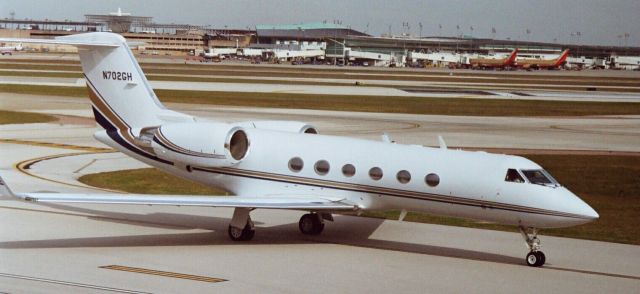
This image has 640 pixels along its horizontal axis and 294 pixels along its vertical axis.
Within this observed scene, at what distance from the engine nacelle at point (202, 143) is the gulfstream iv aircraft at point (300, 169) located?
3cm

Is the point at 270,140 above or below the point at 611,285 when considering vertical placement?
above

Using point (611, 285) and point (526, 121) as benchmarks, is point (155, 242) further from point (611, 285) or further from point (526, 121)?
point (526, 121)

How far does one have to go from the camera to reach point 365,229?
26.3 meters

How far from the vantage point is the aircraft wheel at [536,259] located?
70.6 feet

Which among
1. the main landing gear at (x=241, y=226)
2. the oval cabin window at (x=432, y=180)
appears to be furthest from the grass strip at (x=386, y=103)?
the oval cabin window at (x=432, y=180)

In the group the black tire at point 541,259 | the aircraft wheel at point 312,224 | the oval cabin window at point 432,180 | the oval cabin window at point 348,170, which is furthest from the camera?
the aircraft wheel at point 312,224

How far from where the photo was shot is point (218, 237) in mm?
24500

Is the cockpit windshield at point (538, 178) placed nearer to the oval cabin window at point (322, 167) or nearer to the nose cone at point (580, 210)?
the nose cone at point (580, 210)

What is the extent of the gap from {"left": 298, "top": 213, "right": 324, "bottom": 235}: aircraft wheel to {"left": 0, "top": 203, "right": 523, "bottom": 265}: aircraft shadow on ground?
205 millimetres

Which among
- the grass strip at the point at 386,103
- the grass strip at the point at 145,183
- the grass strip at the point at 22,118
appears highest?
the grass strip at the point at 145,183

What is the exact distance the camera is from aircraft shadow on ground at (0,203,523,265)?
22.9m

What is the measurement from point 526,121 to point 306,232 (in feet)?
A: 147

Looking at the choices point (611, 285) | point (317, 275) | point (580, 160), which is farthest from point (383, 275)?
point (580, 160)

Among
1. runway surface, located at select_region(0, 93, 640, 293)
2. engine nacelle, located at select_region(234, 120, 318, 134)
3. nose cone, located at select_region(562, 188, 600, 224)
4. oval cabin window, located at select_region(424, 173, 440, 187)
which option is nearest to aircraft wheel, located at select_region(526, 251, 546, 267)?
runway surface, located at select_region(0, 93, 640, 293)
